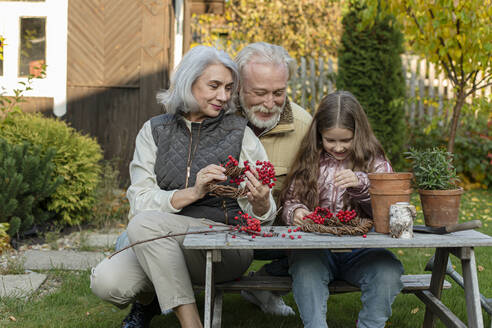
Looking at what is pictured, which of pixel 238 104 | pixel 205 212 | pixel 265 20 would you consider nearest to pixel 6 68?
pixel 238 104

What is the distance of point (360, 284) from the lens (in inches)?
101

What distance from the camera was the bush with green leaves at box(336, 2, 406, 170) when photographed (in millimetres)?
7969

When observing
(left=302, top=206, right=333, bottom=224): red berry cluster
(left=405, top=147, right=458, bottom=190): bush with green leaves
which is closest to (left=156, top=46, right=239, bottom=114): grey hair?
(left=302, top=206, right=333, bottom=224): red berry cluster

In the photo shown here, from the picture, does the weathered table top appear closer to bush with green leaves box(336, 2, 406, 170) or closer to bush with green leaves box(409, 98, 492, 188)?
bush with green leaves box(336, 2, 406, 170)

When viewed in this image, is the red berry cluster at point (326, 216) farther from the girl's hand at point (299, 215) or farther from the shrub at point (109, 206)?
the shrub at point (109, 206)

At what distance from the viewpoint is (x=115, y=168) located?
6574mm

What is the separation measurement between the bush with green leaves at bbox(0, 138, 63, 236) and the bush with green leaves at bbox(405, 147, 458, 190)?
3.15m

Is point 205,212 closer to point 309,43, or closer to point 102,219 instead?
point 102,219

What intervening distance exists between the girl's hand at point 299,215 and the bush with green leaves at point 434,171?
563mm

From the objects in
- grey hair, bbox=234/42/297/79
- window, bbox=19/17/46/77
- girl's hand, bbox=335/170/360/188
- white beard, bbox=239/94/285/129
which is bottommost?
girl's hand, bbox=335/170/360/188

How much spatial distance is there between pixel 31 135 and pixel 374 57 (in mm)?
5078

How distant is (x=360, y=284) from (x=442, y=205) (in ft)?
1.75

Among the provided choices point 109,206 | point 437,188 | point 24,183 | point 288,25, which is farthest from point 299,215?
point 288,25

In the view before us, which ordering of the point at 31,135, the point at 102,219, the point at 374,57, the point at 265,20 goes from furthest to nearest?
the point at 265,20 < the point at 374,57 < the point at 102,219 < the point at 31,135
